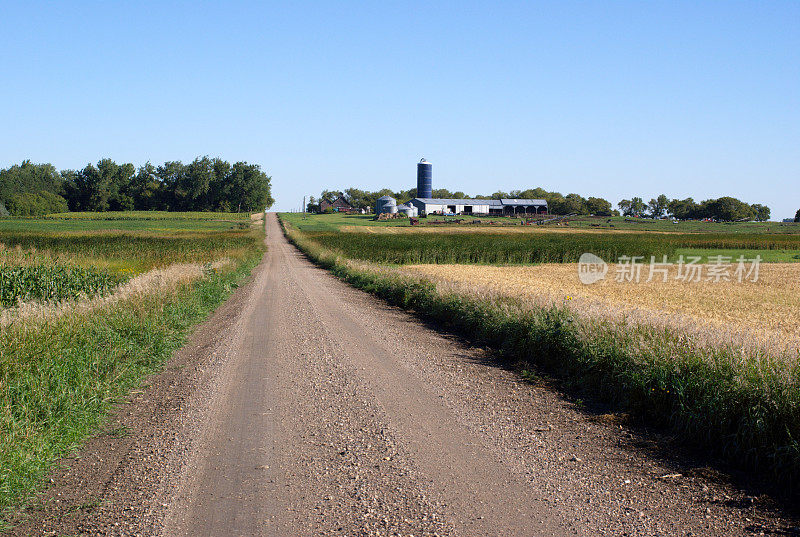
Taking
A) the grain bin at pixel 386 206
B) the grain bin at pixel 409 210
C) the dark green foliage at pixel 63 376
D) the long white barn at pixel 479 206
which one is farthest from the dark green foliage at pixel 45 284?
the long white barn at pixel 479 206

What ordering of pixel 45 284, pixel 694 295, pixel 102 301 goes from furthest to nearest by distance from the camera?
1. pixel 694 295
2. pixel 45 284
3. pixel 102 301

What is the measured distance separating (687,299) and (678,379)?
1421 centimetres

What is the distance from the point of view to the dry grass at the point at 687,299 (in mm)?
10109

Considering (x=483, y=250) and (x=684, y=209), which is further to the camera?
(x=684, y=209)

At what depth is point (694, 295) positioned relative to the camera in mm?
20547

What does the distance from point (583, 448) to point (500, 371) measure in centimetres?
350

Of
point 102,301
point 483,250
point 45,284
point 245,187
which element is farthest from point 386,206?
point 102,301

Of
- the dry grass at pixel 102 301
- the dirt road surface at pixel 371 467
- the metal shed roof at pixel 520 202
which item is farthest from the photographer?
the metal shed roof at pixel 520 202

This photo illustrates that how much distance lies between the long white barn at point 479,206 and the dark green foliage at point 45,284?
4913 inches

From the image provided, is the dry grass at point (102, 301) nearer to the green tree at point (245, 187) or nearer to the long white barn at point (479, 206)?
the long white barn at point (479, 206)

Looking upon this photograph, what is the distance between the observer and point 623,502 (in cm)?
474

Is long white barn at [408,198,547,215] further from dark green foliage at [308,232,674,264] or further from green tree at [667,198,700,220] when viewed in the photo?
dark green foliage at [308,232,674,264]

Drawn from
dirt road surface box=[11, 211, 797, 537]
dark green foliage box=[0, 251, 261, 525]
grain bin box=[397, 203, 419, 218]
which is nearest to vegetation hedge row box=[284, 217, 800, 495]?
dirt road surface box=[11, 211, 797, 537]
